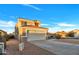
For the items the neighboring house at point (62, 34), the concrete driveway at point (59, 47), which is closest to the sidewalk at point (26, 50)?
the concrete driveway at point (59, 47)

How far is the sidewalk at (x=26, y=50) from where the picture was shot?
301cm

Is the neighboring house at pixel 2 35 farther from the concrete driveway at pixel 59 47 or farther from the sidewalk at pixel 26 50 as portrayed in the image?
the concrete driveway at pixel 59 47

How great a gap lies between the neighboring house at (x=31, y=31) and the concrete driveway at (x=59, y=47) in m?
0.06

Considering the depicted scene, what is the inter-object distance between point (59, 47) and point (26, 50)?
33cm

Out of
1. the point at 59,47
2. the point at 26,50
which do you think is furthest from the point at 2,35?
the point at 59,47

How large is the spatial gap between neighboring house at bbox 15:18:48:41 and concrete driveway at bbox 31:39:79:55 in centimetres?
6

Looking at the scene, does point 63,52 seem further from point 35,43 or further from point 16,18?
point 16,18

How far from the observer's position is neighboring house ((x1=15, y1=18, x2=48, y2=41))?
3030mm

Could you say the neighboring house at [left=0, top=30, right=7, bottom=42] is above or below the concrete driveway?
above

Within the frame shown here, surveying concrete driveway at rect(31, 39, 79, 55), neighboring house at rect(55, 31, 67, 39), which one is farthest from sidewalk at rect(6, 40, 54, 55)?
neighboring house at rect(55, 31, 67, 39)

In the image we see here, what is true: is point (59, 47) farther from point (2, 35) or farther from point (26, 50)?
point (2, 35)

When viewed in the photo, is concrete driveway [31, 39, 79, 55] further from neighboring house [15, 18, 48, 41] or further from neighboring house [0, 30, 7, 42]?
neighboring house [0, 30, 7, 42]

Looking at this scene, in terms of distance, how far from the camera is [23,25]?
304 cm
